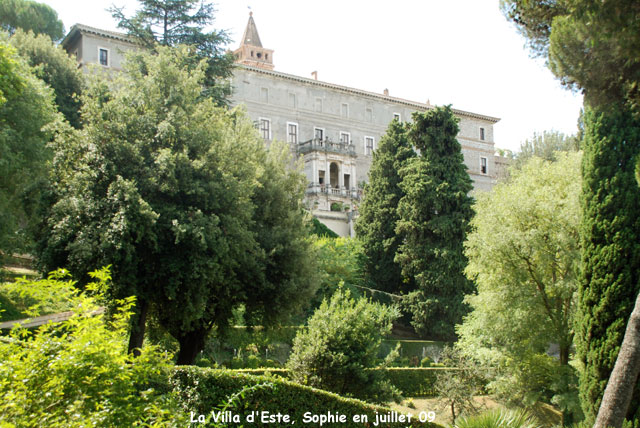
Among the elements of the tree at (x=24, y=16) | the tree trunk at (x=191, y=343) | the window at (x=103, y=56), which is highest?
the tree at (x=24, y=16)

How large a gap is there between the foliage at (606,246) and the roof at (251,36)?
2420 inches

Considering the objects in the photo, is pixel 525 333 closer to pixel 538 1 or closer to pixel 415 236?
pixel 538 1

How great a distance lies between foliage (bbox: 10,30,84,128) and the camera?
97.3 feet

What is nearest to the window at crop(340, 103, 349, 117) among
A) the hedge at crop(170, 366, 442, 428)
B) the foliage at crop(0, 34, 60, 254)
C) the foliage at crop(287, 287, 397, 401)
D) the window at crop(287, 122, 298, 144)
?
the window at crop(287, 122, 298, 144)

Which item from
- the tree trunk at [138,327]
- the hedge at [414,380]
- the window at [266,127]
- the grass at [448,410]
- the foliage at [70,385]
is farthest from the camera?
the window at [266,127]

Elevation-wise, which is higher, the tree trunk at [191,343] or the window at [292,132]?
the window at [292,132]

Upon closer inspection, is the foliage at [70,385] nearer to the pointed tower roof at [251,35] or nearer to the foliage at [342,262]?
the foliage at [342,262]

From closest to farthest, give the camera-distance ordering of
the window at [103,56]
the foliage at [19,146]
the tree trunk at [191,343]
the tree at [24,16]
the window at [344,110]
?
the tree trunk at [191,343] → the foliage at [19,146] → the window at [103,56] → the tree at [24,16] → the window at [344,110]

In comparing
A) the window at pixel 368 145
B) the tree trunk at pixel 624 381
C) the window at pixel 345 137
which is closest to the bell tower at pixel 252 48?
the window at pixel 345 137

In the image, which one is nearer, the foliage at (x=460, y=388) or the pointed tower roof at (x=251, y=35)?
the foliage at (x=460, y=388)

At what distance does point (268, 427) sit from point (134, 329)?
205 inches

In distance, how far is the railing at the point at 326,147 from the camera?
4972 centimetres

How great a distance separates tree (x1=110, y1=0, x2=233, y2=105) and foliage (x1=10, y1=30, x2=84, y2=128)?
4.61 meters

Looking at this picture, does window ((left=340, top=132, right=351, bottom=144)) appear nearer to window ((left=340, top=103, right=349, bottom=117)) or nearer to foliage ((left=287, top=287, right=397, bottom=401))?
window ((left=340, top=103, right=349, bottom=117))
